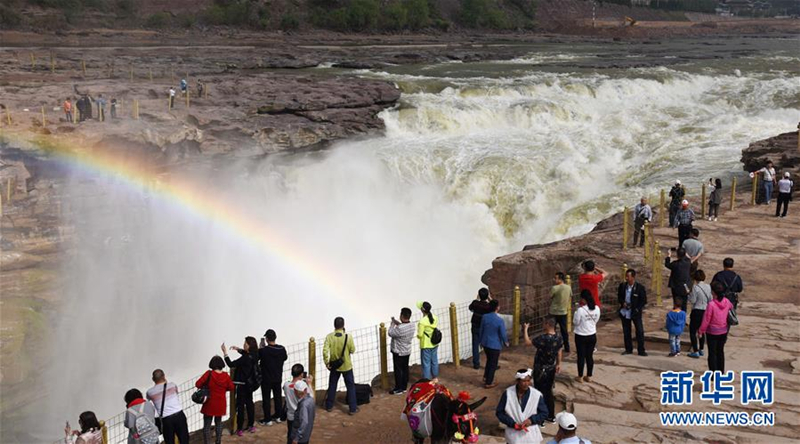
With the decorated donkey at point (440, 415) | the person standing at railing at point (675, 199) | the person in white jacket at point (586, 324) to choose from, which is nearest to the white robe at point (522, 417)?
the decorated donkey at point (440, 415)

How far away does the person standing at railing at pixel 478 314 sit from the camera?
10414 millimetres

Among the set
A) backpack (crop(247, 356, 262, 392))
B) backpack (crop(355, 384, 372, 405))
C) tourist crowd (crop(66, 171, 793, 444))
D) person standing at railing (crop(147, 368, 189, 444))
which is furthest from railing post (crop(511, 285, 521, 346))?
person standing at railing (crop(147, 368, 189, 444))

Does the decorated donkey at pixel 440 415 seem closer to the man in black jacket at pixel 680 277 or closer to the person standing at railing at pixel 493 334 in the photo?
the person standing at railing at pixel 493 334

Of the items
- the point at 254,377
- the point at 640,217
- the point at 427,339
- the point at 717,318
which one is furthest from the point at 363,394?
the point at 640,217

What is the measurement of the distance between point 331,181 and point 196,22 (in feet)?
163

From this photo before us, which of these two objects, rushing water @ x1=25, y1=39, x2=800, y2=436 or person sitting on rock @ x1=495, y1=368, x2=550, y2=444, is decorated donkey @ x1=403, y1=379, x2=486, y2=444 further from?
rushing water @ x1=25, y1=39, x2=800, y2=436

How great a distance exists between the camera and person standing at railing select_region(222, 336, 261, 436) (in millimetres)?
9625

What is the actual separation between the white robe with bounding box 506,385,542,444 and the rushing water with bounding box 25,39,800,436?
1353 cm

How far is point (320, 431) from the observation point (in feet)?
32.2

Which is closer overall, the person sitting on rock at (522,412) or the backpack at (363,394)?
the person sitting on rock at (522,412)

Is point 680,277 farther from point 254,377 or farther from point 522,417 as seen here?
point 254,377

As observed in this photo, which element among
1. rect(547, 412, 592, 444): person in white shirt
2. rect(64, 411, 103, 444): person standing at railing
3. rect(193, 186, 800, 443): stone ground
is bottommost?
rect(193, 186, 800, 443): stone ground

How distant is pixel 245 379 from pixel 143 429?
164cm

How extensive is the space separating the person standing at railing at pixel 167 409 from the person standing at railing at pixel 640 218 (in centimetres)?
977
